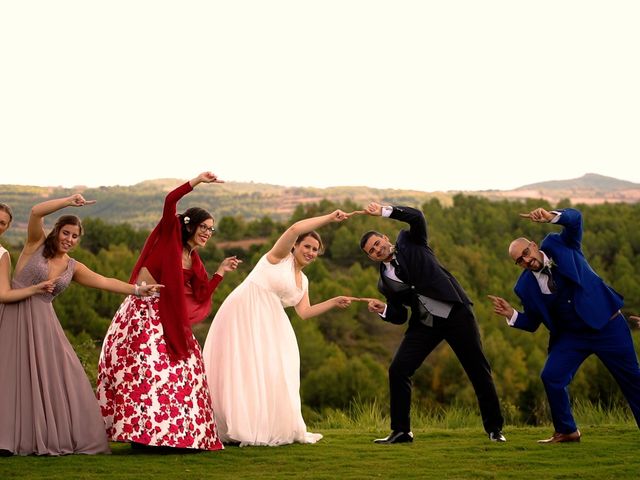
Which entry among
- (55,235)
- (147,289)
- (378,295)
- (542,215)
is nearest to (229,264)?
(147,289)

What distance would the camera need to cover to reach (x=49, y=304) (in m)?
7.76

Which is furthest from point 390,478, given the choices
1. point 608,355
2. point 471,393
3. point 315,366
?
point 315,366

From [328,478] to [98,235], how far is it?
3257 cm

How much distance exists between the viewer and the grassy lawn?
22.4 ft

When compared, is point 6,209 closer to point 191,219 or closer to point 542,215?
point 191,219

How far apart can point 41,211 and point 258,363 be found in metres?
2.29

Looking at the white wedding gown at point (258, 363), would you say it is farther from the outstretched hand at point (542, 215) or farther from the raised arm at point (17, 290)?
the outstretched hand at point (542, 215)

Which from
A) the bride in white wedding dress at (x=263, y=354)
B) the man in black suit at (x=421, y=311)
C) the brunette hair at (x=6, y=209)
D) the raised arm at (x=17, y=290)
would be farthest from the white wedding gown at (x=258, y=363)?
A: the brunette hair at (x=6, y=209)

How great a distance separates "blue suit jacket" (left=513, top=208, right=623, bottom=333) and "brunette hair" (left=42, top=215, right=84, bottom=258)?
371cm

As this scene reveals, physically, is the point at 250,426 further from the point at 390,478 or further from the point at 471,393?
the point at 471,393

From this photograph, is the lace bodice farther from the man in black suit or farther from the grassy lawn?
the man in black suit

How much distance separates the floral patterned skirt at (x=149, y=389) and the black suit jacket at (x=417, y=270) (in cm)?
191

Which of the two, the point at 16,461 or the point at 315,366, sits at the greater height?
the point at 16,461

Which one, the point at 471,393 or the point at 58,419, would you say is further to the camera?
the point at 471,393
